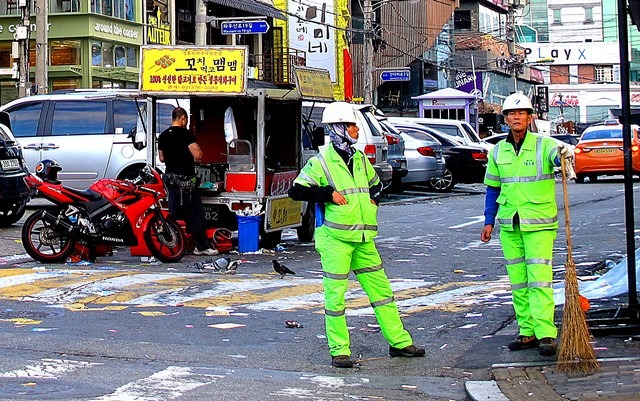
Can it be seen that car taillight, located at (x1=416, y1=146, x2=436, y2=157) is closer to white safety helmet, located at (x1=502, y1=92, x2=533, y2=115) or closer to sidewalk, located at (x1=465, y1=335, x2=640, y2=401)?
white safety helmet, located at (x1=502, y1=92, x2=533, y2=115)

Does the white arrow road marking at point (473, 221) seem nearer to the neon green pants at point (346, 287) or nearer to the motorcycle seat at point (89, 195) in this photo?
the motorcycle seat at point (89, 195)

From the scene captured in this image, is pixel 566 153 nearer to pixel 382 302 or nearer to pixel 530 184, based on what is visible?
pixel 530 184

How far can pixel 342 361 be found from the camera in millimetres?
8195

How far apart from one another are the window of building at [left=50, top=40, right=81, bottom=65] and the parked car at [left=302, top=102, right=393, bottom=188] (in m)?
13.4

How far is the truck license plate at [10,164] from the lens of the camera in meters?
17.6

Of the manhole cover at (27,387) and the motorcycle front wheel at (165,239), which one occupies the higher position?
the motorcycle front wheel at (165,239)

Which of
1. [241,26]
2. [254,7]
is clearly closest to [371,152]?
[241,26]

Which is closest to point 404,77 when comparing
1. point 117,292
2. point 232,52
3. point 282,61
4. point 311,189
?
point 282,61

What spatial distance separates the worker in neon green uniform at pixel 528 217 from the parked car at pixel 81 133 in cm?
1218

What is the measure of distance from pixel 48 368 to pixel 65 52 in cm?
2735

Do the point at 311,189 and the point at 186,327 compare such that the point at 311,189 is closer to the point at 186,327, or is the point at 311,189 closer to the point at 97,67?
the point at 186,327

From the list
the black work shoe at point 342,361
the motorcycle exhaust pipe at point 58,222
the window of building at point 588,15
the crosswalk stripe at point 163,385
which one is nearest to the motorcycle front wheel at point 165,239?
the motorcycle exhaust pipe at point 58,222

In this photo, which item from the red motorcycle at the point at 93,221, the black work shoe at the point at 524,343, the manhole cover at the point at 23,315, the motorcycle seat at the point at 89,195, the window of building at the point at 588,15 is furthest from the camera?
the window of building at the point at 588,15

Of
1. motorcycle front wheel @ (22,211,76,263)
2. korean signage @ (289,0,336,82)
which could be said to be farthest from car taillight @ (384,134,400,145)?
korean signage @ (289,0,336,82)
